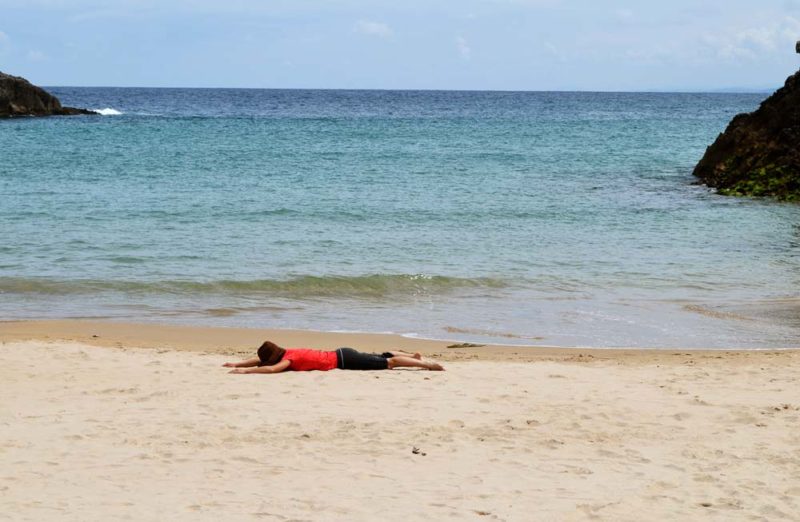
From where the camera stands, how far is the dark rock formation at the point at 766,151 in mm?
25656

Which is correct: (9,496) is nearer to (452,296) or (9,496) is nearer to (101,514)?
(101,514)

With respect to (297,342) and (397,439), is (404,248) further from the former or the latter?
(397,439)

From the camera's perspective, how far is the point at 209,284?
14586mm

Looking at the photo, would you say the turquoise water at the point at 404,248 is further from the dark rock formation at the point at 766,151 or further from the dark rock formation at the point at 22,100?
the dark rock formation at the point at 22,100

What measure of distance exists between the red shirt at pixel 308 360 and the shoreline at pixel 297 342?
A: 1298 millimetres

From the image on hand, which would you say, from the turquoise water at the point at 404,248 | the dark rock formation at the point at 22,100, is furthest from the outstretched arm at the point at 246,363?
the dark rock formation at the point at 22,100

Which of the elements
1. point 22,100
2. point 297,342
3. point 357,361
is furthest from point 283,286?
point 22,100

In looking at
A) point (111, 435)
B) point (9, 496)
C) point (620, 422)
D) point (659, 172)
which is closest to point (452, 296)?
point (620, 422)

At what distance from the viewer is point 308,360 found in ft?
31.2

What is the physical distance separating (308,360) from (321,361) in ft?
0.43

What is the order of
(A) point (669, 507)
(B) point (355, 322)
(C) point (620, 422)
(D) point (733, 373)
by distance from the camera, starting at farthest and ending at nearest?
(B) point (355, 322), (D) point (733, 373), (C) point (620, 422), (A) point (669, 507)

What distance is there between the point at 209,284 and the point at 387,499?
9100 mm

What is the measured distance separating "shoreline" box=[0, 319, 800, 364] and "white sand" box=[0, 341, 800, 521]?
0.90 metres

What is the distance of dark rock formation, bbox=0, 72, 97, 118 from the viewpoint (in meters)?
61.7
